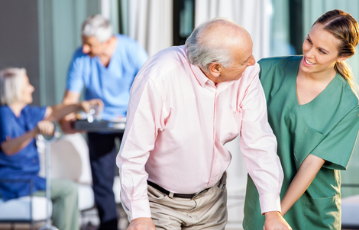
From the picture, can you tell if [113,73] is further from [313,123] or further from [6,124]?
[313,123]

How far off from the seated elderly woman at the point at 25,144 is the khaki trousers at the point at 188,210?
4.26 feet

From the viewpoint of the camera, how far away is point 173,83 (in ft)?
4.24

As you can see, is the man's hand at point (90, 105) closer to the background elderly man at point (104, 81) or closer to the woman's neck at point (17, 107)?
the background elderly man at point (104, 81)

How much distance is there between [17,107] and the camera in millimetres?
2701

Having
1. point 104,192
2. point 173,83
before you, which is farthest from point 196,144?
point 104,192

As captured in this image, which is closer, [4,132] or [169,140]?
[169,140]

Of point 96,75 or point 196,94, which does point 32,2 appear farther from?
point 196,94

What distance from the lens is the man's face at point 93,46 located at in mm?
2877

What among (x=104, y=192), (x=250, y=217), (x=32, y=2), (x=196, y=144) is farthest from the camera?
(x=32, y=2)

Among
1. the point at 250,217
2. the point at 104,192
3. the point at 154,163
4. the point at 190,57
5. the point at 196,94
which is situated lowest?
the point at 104,192

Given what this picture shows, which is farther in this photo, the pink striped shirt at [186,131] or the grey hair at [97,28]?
the grey hair at [97,28]

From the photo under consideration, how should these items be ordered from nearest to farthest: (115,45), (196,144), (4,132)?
(196,144), (4,132), (115,45)

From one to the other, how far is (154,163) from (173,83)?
289 millimetres

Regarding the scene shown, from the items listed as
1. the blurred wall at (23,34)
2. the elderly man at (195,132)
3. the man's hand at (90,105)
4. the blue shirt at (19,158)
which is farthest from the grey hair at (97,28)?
the elderly man at (195,132)
